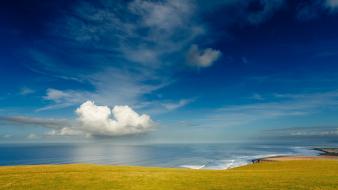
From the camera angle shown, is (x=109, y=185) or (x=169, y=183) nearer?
(x=109, y=185)

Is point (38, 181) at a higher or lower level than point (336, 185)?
higher

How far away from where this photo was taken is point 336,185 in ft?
87.7

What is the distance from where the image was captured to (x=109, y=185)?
27484 mm

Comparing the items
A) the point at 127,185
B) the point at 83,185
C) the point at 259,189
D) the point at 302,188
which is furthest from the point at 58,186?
the point at 302,188

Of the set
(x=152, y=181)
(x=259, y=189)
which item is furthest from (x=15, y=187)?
(x=259, y=189)

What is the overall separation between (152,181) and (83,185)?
8.18 metres

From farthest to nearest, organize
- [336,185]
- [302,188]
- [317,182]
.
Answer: [317,182] < [336,185] < [302,188]

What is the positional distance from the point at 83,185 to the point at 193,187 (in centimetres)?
1243

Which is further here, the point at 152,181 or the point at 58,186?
the point at 152,181

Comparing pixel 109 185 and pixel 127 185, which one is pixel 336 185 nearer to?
pixel 127 185

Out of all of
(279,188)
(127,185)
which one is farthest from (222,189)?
(127,185)

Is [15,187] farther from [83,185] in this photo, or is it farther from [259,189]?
[259,189]

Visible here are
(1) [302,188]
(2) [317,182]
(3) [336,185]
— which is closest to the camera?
(1) [302,188]

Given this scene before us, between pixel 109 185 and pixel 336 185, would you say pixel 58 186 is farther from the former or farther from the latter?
pixel 336 185
